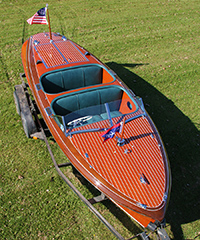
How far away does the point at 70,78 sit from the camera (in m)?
5.88

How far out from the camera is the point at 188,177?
17.8 feet

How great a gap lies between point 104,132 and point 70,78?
7.58 feet

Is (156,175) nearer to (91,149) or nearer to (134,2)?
(91,149)

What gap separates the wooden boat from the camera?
385cm

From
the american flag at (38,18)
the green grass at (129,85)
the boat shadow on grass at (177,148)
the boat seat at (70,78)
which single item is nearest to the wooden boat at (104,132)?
the boat seat at (70,78)

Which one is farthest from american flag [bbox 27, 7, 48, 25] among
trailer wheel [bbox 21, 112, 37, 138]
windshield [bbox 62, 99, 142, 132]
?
windshield [bbox 62, 99, 142, 132]

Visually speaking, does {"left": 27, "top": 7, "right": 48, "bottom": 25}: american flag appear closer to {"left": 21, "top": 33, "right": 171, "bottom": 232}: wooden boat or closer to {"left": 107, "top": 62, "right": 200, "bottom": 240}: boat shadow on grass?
{"left": 21, "top": 33, "right": 171, "bottom": 232}: wooden boat

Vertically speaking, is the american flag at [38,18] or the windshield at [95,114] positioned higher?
the american flag at [38,18]

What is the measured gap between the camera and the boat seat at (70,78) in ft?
18.6

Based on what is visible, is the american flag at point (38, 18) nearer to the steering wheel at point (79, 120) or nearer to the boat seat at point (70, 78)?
the boat seat at point (70, 78)

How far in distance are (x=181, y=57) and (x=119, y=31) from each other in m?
3.14

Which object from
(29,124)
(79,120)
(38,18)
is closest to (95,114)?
(79,120)

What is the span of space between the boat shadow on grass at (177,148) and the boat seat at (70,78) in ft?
6.85

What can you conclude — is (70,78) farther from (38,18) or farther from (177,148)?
(177,148)
